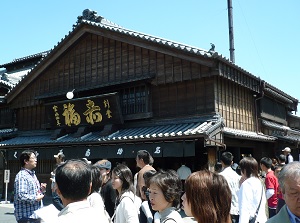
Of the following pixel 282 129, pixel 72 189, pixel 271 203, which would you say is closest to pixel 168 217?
pixel 72 189

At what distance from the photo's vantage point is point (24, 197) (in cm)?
497

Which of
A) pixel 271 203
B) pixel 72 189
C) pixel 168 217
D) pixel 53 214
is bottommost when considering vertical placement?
pixel 271 203

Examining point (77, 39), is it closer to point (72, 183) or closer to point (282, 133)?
point (282, 133)

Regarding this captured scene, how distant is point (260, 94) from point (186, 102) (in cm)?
387

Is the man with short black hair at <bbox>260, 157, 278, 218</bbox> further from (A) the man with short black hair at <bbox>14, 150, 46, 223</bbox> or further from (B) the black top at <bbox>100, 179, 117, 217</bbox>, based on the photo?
(A) the man with short black hair at <bbox>14, 150, 46, 223</bbox>

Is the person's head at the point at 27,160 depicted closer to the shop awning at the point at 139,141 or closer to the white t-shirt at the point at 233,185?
the white t-shirt at the point at 233,185

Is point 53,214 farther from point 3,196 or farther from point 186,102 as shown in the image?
point 3,196

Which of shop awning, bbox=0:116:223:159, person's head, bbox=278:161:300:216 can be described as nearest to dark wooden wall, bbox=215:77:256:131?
shop awning, bbox=0:116:223:159

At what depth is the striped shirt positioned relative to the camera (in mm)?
4980

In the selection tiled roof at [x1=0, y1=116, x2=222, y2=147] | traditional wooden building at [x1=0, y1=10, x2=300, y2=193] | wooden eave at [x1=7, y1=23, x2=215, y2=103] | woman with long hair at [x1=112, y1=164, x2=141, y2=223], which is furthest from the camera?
wooden eave at [x1=7, y1=23, x2=215, y2=103]

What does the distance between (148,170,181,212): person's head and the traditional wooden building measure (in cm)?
648

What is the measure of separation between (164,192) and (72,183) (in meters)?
1.20

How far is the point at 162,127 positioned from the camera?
11969 millimetres

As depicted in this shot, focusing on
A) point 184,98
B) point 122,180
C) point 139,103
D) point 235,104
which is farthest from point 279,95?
point 122,180
